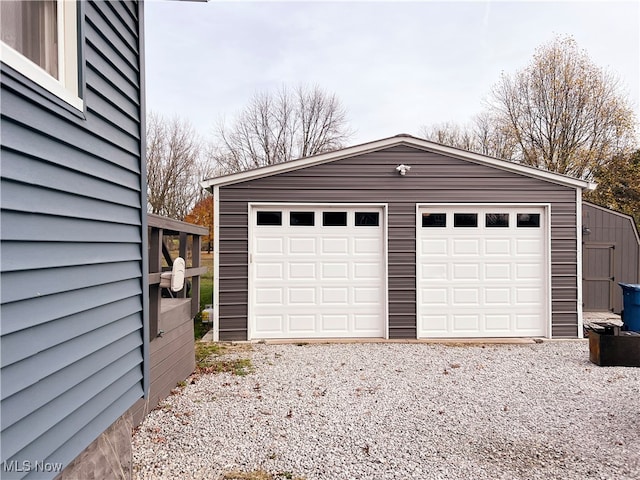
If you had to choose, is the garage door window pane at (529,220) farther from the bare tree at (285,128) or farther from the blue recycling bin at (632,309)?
the bare tree at (285,128)

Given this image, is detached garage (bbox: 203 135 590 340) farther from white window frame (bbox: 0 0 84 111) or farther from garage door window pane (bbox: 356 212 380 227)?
white window frame (bbox: 0 0 84 111)

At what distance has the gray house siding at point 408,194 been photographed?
21.4ft

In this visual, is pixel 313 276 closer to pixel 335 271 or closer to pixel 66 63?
pixel 335 271

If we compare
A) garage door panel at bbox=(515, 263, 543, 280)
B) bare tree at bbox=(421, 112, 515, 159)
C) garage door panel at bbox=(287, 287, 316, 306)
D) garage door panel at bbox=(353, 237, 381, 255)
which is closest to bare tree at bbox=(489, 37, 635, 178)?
bare tree at bbox=(421, 112, 515, 159)

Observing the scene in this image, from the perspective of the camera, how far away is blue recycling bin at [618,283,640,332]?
554 centimetres

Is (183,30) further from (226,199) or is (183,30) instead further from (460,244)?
(460,244)

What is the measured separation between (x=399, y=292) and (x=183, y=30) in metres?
10.5

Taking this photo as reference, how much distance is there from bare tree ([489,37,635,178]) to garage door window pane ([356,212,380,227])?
12.6 metres

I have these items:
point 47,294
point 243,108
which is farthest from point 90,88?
point 243,108

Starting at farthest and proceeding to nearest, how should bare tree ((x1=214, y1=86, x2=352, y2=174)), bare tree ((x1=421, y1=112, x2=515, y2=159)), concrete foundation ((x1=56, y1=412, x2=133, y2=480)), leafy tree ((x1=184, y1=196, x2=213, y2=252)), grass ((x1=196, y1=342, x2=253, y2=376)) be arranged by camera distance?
bare tree ((x1=214, y1=86, x2=352, y2=174)) < bare tree ((x1=421, y1=112, x2=515, y2=159)) < leafy tree ((x1=184, y1=196, x2=213, y2=252)) < grass ((x1=196, y1=342, x2=253, y2=376)) < concrete foundation ((x1=56, y1=412, x2=133, y2=480))

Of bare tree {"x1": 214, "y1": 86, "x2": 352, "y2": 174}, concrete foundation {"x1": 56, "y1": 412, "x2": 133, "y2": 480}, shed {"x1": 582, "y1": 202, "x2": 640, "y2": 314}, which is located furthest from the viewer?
bare tree {"x1": 214, "y1": 86, "x2": 352, "y2": 174}

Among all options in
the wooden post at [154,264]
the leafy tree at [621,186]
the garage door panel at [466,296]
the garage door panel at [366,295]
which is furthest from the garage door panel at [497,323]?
the leafy tree at [621,186]

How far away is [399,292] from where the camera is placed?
6.57 m

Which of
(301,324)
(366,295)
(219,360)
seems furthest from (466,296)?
(219,360)
